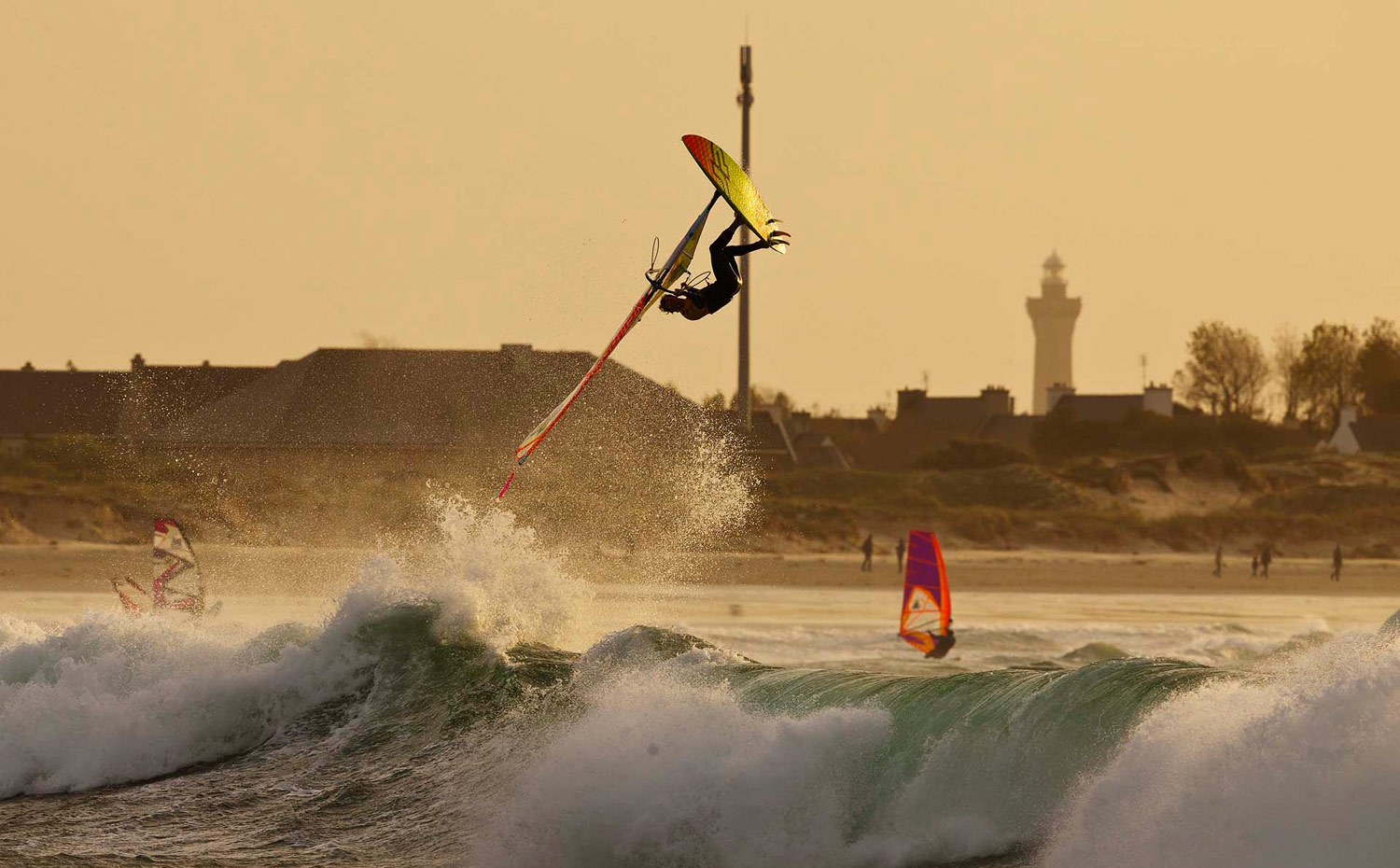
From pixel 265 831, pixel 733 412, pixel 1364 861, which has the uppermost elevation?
pixel 733 412

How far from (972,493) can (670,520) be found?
1346 centimetres

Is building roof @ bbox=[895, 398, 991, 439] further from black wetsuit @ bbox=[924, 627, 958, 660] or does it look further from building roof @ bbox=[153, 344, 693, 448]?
black wetsuit @ bbox=[924, 627, 958, 660]

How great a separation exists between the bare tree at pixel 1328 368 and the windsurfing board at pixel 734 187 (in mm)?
59839

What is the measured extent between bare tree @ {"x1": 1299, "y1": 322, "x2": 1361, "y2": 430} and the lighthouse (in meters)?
73.3

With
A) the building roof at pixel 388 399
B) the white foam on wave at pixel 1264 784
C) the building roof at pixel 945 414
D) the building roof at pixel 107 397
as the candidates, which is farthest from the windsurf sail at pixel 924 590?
the building roof at pixel 945 414

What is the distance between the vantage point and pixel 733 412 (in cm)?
3734

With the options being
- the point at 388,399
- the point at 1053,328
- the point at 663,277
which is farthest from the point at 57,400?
the point at 1053,328

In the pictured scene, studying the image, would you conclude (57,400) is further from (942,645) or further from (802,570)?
(942,645)

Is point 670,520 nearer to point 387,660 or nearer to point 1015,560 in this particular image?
point 1015,560

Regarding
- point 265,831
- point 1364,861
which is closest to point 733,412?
point 265,831

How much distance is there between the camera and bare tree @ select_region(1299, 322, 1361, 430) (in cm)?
6394

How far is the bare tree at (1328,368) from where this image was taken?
63.9m

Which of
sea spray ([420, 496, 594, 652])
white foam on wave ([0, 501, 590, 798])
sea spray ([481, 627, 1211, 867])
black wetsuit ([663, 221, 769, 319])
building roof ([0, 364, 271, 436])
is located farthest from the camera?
building roof ([0, 364, 271, 436])

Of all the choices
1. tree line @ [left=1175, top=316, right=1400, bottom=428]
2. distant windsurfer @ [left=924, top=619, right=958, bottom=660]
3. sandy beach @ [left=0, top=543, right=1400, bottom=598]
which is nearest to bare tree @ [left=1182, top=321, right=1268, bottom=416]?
tree line @ [left=1175, top=316, right=1400, bottom=428]
